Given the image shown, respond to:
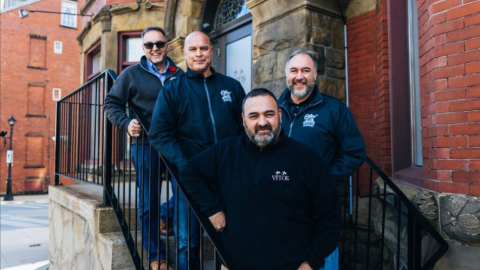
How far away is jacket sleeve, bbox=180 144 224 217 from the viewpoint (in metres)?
1.85

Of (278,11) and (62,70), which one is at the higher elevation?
(62,70)

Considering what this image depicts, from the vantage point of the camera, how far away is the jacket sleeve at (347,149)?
2176 millimetres

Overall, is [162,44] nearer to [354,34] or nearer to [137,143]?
[137,143]

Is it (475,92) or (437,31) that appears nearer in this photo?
(475,92)

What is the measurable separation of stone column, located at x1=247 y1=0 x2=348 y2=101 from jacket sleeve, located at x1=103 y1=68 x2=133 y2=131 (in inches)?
64.3

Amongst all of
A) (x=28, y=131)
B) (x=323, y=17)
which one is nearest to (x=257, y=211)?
(x=323, y=17)

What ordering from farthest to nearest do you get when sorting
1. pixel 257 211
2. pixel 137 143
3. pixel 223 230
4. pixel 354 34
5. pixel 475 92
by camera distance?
pixel 354 34 < pixel 137 143 < pixel 475 92 < pixel 223 230 < pixel 257 211

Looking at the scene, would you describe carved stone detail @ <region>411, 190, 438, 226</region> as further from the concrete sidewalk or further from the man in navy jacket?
the concrete sidewalk

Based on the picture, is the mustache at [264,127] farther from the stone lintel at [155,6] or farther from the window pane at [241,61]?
the stone lintel at [155,6]

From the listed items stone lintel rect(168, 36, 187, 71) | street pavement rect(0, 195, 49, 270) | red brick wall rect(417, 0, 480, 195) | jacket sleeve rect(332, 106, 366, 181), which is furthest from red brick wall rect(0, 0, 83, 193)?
red brick wall rect(417, 0, 480, 195)

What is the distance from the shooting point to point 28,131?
22797mm

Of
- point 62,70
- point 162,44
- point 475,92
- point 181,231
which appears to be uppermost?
point 62,70

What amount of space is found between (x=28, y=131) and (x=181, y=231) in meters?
24.1

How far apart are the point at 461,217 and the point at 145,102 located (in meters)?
2.22
